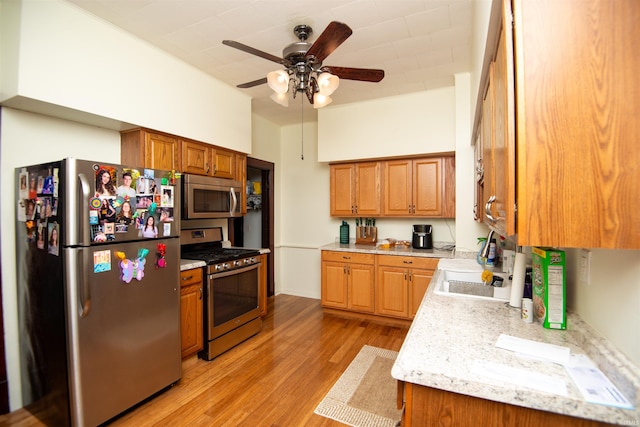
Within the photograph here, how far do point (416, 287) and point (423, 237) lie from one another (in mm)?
638

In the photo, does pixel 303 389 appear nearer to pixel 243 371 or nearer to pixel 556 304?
pixel 243 371

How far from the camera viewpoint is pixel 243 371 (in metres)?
2.46

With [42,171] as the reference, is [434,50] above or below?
above

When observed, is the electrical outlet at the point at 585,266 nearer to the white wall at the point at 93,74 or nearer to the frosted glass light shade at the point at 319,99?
the frosted glass light shade at the point at 319,99

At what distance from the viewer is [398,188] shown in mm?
3633

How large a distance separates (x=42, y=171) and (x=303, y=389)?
229 centimetres

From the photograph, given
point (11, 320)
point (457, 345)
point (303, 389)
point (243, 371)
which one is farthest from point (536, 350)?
point (11, 320)

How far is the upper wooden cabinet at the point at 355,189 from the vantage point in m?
3.76

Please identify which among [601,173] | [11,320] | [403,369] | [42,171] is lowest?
[11,320]

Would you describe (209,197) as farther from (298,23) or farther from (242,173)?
(298,23)

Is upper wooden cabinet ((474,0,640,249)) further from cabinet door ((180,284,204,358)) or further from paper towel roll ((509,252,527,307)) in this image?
cabinet door ((180,284,204,358))

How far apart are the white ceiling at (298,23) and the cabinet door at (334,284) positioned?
7.50 feet

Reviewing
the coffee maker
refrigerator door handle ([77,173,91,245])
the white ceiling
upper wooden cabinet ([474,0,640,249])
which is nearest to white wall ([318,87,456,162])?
the white ceiling

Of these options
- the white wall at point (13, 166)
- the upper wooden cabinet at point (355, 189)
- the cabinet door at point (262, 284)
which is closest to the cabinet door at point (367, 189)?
the upper wooden cabinet at point (355, 189)
